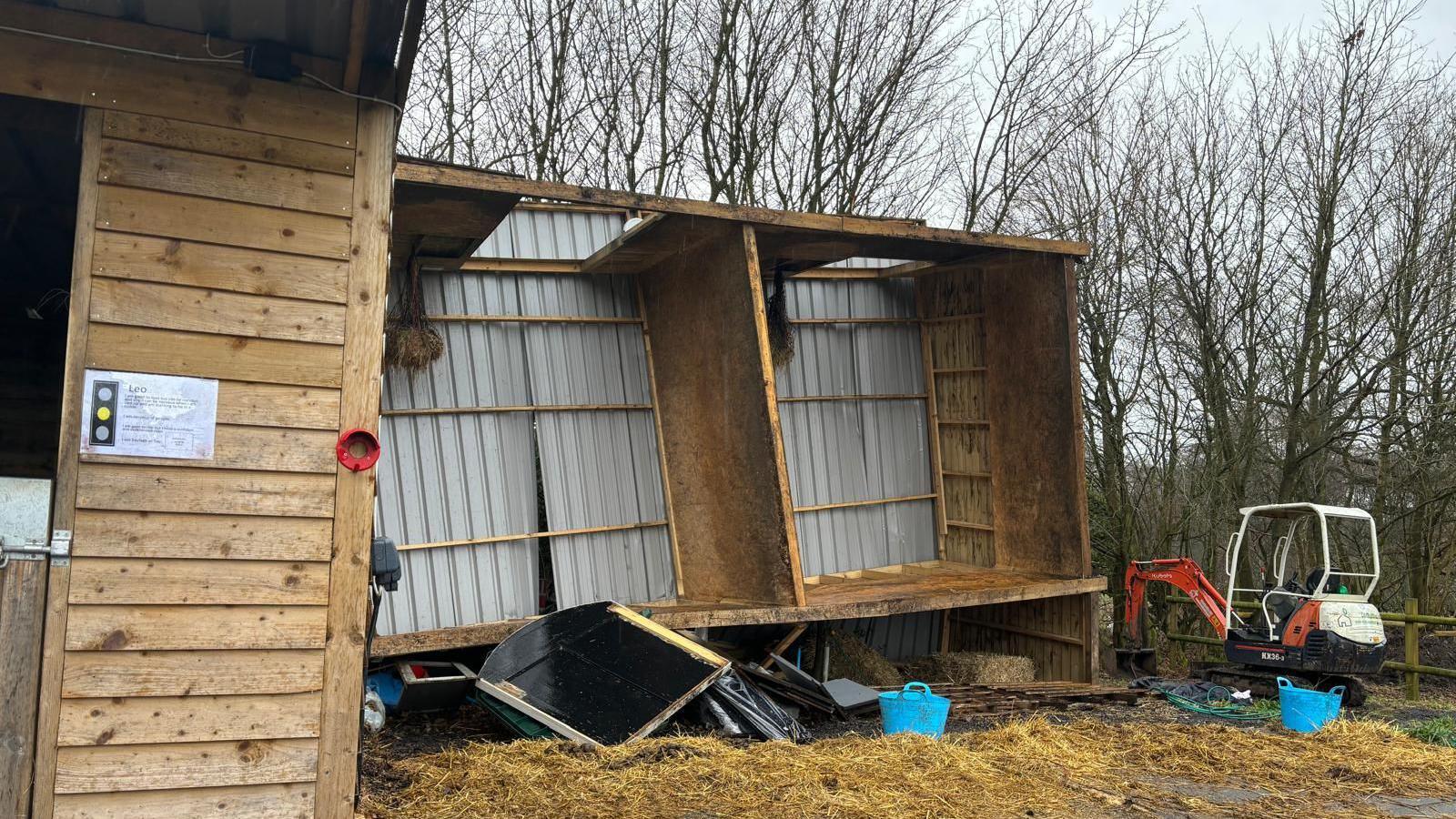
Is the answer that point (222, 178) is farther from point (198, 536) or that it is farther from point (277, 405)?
point (198, 536)

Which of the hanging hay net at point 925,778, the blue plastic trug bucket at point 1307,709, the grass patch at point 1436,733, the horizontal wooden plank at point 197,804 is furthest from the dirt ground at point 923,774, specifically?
the horizontal wooden plank at point 197,804

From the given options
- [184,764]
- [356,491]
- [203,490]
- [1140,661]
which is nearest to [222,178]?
[203,490]

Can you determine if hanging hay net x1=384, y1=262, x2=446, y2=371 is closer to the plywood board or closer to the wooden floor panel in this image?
the wooden floor panel

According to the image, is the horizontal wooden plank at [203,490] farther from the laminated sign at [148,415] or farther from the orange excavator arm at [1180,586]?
the orange excavator arm at [1180,586]

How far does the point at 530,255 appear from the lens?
8.97 metres

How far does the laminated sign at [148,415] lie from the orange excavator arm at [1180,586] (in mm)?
9172

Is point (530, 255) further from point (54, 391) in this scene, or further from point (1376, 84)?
point (1376, 84)

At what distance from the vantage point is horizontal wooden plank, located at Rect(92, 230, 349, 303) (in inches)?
160

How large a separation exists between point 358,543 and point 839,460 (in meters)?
6.84

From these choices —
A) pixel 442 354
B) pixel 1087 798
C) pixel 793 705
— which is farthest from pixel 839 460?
pixel 1087 798

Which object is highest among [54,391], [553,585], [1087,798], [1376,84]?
[1376,84]

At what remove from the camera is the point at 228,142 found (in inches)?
167

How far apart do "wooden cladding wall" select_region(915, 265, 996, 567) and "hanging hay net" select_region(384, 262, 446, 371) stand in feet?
16.8

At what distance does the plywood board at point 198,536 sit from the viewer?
3982 millimetres
